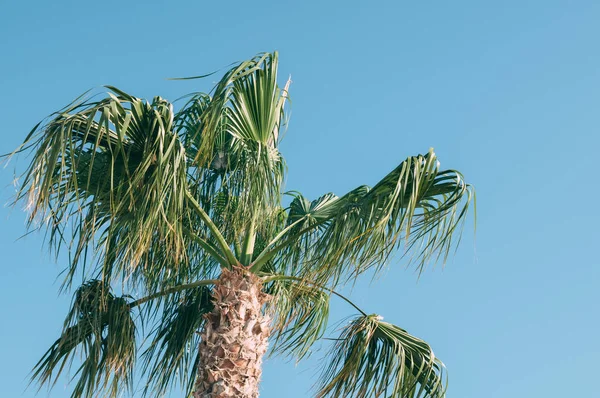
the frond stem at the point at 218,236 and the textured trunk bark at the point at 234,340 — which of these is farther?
the frond stem at the point at 218,236

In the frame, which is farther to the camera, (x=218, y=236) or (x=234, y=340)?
(x=218, y=236)

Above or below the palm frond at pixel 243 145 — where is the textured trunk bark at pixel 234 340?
below

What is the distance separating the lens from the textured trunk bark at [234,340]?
6.41 meters

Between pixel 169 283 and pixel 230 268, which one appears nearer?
pixel 230 268

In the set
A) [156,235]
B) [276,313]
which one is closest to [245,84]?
[156,235]

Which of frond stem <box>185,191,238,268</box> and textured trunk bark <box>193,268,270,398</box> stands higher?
frond stem <box>185,191,238,268</box>

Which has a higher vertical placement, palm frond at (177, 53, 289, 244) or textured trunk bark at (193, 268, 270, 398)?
palm frond at (177, 53, 289, 244)

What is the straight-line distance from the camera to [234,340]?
650 cm

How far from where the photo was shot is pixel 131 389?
7258 millimetres

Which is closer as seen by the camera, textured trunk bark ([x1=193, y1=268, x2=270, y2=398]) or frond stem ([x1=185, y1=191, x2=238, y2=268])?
textured trunk bark ([x1=193, y1=268, x2=270, y2=398])

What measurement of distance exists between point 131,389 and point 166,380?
0.54m

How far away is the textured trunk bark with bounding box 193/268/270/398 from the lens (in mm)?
6410

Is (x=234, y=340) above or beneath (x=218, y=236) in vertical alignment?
beneath

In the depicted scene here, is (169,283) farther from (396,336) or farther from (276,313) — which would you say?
(396,336)
